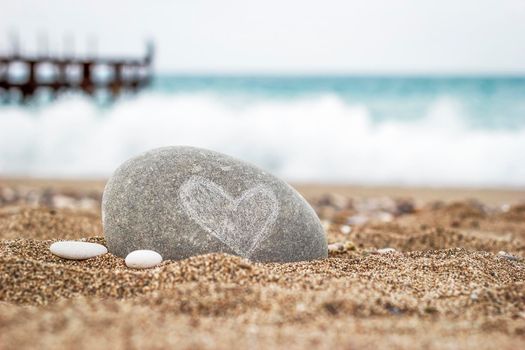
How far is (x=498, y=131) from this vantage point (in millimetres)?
19188

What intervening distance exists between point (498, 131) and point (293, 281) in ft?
55.7

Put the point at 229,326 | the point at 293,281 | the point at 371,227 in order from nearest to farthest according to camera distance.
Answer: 1. the point at 229,326
2. the point at 293,281
3. the point at 371,227

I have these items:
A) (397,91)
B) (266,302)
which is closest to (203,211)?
(266,302)

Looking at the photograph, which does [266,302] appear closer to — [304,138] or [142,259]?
[142,259]

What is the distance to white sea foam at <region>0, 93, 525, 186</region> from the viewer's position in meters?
13.6

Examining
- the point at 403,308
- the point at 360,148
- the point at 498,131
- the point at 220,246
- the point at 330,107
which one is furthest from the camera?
the point at 330,107

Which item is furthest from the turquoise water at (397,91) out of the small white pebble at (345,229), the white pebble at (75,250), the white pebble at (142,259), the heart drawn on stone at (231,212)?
the white pebble at (142,259)

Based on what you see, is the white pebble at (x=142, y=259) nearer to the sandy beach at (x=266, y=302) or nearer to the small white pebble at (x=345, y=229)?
the sandy beach at (x=266, y=302)

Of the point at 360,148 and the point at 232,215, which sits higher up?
the point at 232,215

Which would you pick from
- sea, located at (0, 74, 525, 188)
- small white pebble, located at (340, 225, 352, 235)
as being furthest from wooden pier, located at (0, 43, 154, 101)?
small white pebble, located at (340, 225, 352, 235)

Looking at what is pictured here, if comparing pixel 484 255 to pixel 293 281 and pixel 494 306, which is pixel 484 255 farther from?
pixel 293 281

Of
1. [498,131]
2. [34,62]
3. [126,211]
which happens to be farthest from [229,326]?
[34,62]

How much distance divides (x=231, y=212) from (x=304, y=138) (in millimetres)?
12850

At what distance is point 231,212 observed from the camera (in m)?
4.33
